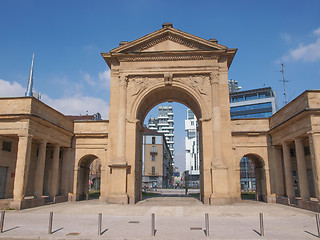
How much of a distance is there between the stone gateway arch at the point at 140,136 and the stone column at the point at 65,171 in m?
0.09

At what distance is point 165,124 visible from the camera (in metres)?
153

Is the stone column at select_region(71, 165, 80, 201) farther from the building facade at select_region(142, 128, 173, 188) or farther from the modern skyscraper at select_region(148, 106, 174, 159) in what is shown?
the modern skyscraper at select_region(148, 106, 174, 159)

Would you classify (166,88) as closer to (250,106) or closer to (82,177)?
(82,177)

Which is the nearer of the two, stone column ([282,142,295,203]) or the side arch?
stone column ([282,142,295,203])

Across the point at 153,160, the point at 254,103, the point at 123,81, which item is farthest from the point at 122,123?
the point at 254,103

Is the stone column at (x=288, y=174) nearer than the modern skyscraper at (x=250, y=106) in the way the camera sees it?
Yes

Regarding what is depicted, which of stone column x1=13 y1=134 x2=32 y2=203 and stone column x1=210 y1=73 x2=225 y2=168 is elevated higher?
stone column x1=210 y1=73 x2=225 y2=168

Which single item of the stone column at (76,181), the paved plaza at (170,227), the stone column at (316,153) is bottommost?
the paved plaza at (170,227)

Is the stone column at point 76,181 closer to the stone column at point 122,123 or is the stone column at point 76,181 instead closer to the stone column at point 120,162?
the stone column at point 120,162

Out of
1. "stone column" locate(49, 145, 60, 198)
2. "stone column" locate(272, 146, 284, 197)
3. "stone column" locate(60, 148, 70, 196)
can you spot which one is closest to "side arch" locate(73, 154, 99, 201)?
"stone column" locate(60, 148, 70, 196)

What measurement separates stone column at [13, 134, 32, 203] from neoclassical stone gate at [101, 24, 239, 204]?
671cm

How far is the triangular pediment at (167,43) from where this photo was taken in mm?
24891

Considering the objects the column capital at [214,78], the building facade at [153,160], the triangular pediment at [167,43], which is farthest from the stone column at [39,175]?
the building facade at [153,160]

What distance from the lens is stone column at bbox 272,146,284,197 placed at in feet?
80.1
